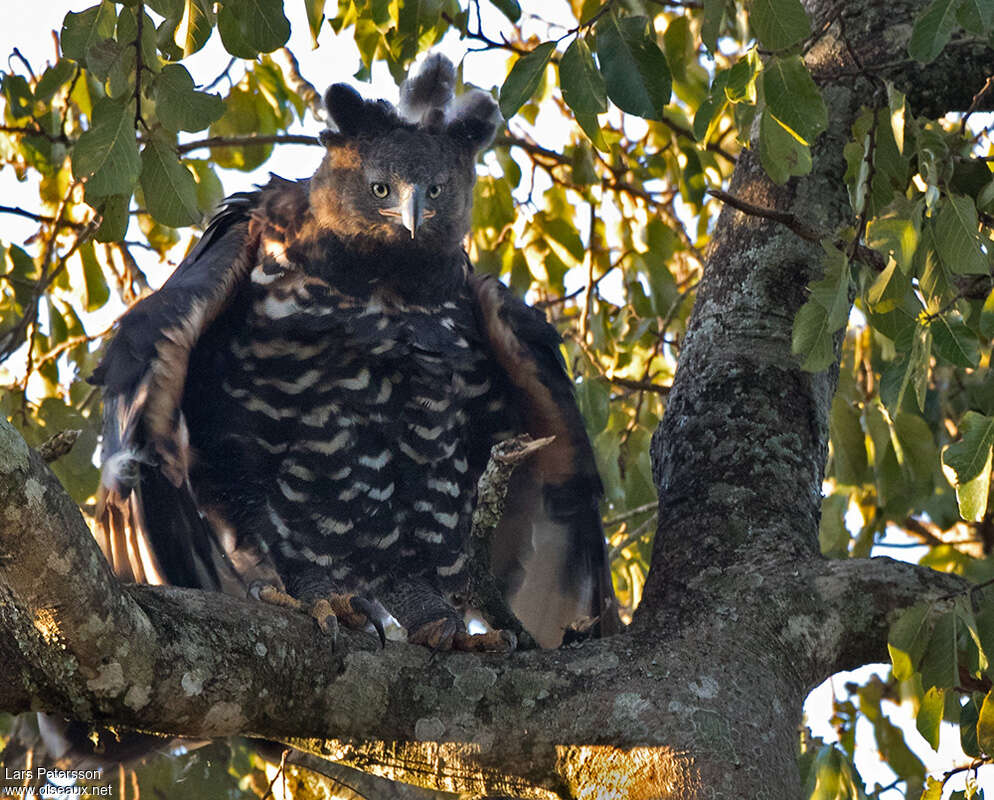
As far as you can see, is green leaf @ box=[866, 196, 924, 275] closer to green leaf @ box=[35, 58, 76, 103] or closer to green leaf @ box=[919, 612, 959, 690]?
green leaf @ box=[919, 612, 959, 690]

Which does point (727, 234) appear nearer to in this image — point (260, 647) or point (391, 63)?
point (391, 63)

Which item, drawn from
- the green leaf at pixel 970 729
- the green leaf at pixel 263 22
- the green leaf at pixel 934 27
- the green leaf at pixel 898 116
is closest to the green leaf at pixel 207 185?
the green leaf at pixel 263 22

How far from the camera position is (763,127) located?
1.99 meters

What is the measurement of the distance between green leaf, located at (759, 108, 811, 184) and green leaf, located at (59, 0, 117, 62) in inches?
46.7

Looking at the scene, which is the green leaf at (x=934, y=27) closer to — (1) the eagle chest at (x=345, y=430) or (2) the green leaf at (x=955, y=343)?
(2) the green leaf at (x=955, y=343)

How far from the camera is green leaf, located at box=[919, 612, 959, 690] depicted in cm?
198

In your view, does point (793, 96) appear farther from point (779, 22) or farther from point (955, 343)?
point (955, 343)

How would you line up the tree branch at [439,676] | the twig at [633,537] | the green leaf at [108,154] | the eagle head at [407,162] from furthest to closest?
the twig at [633,537] → the eagle head at [407,162] → the green leaf at [108,154] → the tree branch at [439,676]

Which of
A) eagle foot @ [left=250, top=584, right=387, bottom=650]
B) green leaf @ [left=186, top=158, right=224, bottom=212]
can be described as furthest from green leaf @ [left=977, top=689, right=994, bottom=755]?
green leaf @ [left=186, top=158, right=224, bottom=212]

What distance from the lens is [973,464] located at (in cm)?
191

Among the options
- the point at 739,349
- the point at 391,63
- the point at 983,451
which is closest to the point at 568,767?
the point at 983,451

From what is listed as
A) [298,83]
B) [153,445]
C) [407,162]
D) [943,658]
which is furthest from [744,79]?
[298,83]

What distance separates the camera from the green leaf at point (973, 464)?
1897 millimetres

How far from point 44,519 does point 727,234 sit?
1.75 metres
